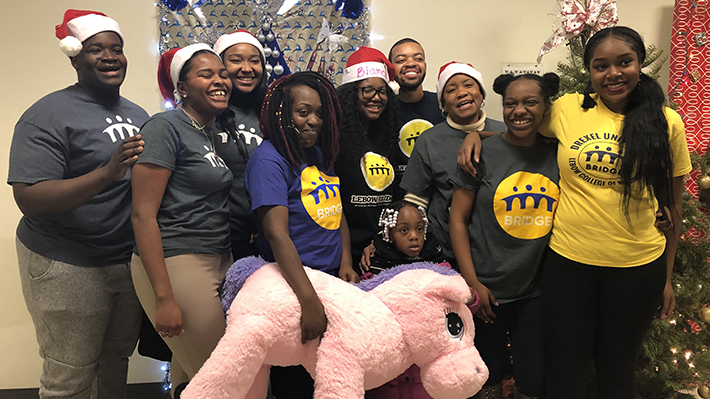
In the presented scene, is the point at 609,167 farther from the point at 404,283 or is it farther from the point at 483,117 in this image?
the point at 404,283

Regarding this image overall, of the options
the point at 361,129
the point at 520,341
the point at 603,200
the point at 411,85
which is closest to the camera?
the point at 603,200

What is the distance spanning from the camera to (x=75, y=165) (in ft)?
5.41

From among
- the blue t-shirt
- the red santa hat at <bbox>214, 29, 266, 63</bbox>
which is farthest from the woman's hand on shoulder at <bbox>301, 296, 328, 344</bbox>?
the red santa hat at <bbox>214, 29, 266, 63</bbox>

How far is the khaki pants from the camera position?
1.51 metres

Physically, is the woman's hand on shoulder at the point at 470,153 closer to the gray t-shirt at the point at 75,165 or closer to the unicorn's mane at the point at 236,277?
the unicorn's mane at the point at 236,277

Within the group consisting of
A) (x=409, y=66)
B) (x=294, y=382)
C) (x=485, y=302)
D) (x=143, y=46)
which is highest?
(x=143, y=46)

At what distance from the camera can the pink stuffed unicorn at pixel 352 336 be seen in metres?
1.30

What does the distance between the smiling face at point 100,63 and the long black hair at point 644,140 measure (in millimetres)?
1869

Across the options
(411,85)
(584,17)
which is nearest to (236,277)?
(411,85)

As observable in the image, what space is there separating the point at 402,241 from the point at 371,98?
684mm

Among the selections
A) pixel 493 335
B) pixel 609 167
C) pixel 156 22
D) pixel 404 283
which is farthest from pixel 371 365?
pixel 156 22

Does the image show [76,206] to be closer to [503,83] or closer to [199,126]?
[199,126]

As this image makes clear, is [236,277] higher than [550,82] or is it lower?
lower

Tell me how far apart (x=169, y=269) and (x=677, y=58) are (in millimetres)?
3048
